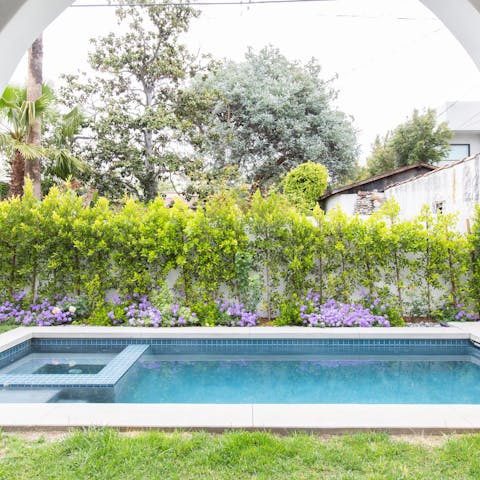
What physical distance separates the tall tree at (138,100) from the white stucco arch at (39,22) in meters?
12.8

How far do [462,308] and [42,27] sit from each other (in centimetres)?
703

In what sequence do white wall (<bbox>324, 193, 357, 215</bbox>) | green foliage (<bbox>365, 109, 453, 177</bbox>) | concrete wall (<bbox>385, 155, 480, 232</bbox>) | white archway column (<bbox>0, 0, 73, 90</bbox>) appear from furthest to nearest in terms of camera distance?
green foliage (<bbox>365, 109, 453, 177</bbox>), white wall (<bbox>324, 193, 357, 215</bbox>), concrete wall (<bbox>385, 155, 480, 232</bbox>), white archway column (<bbox>0, 0, 73, 90</bbox>)

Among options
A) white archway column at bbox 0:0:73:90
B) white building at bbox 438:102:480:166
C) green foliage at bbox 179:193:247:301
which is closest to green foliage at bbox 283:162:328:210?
green foliage at bbox 179:193:247:301

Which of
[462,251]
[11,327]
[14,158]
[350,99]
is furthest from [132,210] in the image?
[350,99]

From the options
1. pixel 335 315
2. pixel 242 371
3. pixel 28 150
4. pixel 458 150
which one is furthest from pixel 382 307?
pixel 458 150

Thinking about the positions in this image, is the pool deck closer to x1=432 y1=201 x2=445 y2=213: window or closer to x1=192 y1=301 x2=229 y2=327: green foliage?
x1=192 y1=301 x2=229 y2=327: green foliage

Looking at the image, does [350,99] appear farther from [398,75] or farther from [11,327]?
[11,327]

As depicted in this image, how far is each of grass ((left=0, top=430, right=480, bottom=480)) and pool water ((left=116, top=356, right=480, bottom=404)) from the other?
173 cm

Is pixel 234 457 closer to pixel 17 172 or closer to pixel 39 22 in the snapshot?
pixel 39 22

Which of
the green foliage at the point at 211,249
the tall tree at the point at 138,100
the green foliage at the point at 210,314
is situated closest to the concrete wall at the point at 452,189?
the green foliage at the point at 211,249

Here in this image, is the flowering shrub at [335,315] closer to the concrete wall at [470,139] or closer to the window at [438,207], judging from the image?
the window at [438,207]

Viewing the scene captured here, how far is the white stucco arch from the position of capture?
1.72 m

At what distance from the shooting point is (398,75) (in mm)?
25359

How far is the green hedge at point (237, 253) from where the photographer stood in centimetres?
679
